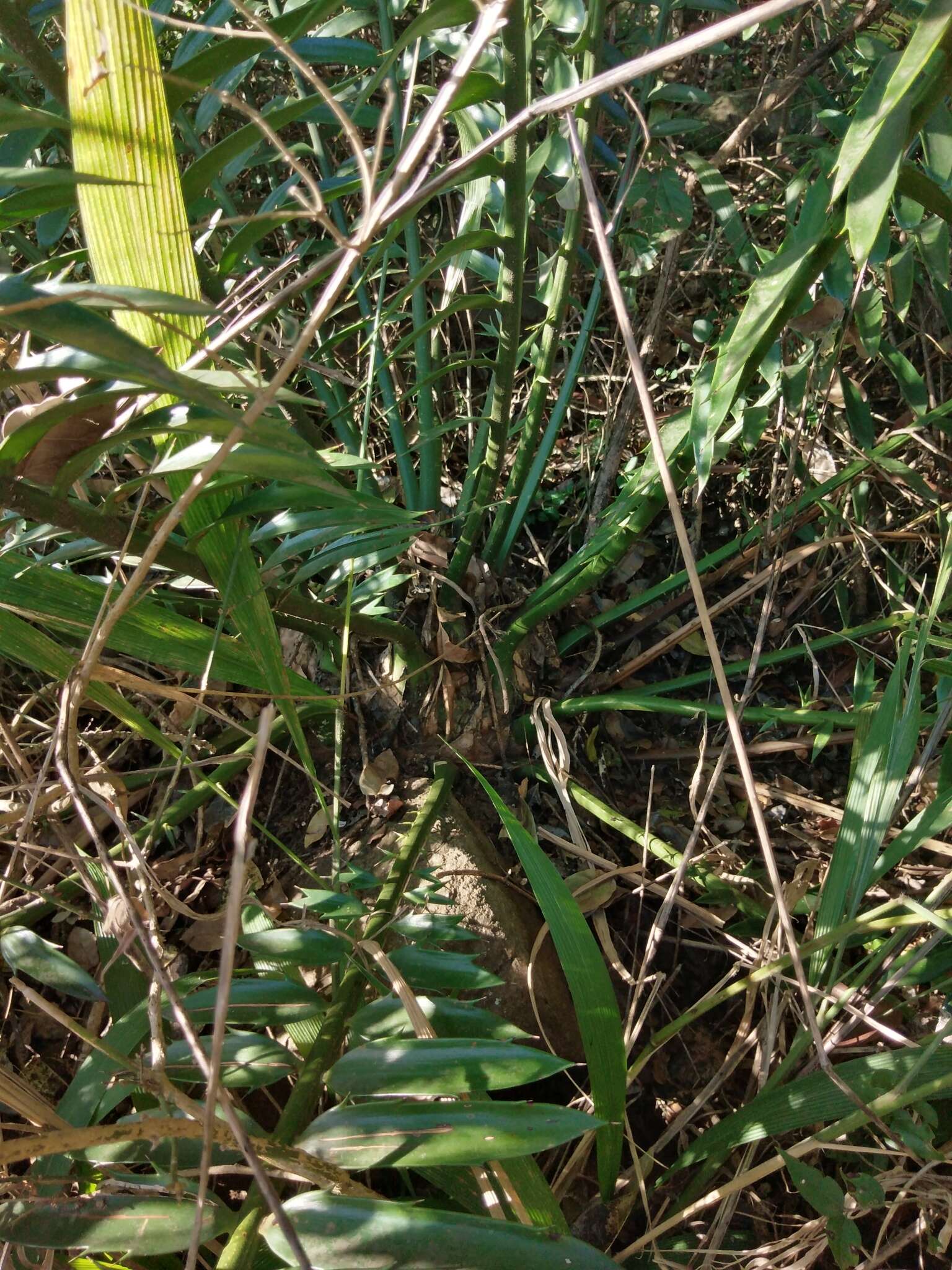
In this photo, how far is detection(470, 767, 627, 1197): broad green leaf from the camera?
0.69 meters

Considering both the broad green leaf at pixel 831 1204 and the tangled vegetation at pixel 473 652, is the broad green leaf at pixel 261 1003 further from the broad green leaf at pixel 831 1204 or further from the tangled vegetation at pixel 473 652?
the broad green leaf at pixel 831 1204

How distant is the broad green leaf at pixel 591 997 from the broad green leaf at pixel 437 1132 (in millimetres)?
168

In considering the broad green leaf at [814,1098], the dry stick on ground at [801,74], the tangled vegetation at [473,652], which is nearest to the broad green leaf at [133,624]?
the tangled vegetation at [473,652]

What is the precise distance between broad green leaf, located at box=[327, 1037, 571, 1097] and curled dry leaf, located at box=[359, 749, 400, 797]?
482 mm

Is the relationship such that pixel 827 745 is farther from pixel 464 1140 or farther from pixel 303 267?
pixel 303 267

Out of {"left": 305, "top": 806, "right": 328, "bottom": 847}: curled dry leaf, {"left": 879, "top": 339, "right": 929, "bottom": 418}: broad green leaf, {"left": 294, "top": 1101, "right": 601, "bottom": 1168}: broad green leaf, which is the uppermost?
{"left": 879, "top": 339, "right": 929, "bottom": 418}: broad green leaf

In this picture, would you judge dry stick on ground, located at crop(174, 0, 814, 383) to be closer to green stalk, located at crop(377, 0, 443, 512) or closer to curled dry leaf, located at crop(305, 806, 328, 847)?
green stalk, located at crop(377, 0, 443, 512)

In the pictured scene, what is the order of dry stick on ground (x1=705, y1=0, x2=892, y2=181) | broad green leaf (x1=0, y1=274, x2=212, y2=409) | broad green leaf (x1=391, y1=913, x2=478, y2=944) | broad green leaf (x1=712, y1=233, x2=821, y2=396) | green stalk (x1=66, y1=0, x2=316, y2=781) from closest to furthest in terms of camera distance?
1. broad green leaf (x1=0, y1=274, x2=212, y2=409)
2. green stalk (x1=66, y1=0, x2=316, y2=781)
3. broad green leaf (x1=712, y1=233, x2=821, y2=396)
4. broad green leaf (x1=391, y1=913, x2=478, y2=944)
5. dry stick on ground (x1=705, y1=0, x2=892, y2=181)

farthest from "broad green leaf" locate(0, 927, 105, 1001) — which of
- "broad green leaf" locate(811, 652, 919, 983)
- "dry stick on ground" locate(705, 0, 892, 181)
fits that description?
"dry stick on ground" locate(705, 0, 892, 181)

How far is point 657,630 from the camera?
126 cm

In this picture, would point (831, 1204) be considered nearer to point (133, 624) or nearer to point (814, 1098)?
point (814, 1098)

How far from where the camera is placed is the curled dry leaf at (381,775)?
3.38 feet

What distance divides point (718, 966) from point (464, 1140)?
56 cm

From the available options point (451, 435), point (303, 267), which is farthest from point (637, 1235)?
point (303, 267)
